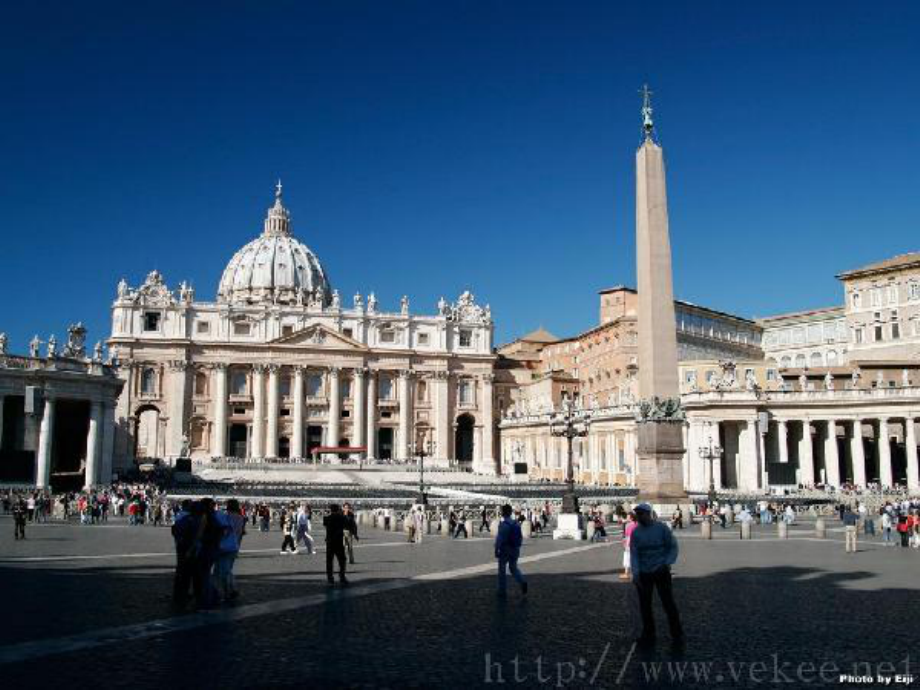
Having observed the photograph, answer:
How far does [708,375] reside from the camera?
57.5 meters

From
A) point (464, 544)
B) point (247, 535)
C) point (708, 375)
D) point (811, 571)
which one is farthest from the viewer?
point (708, 375)

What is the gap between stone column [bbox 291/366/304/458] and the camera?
76875mm

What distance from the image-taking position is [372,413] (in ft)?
263

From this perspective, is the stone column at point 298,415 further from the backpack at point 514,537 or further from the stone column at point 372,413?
the backpack at point 514,537

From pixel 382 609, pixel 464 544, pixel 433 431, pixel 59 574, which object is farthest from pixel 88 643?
pixel 433 431

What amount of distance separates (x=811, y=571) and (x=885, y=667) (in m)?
8.12

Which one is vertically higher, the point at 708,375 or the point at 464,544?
the point at 708,375

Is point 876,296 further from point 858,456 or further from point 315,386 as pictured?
point 315,386

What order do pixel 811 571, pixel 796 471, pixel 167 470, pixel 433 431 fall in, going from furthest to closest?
pixel 433 431, pixel 167 470, pixel 796 471, pixel 811 571

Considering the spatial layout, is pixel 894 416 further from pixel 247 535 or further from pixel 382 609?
pixel 382 609

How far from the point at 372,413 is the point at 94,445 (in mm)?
40863

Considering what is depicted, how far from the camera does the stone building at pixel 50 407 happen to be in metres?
37.9

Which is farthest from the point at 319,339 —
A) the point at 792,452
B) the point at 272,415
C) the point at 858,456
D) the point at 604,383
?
the point at 858,456

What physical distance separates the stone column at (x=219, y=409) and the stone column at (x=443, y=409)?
1913 centimetres
